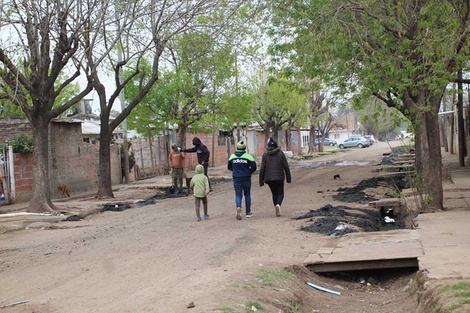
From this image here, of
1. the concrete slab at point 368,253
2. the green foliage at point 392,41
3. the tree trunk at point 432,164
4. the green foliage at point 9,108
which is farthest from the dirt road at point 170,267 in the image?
the green foliage at point 9,108

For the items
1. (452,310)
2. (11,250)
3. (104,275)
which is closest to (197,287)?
(104,275)

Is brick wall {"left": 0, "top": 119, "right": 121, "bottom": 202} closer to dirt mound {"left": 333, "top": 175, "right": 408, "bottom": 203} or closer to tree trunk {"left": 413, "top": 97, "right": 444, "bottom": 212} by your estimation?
dirt mound {"left": 333, "top": 175, "right": 408, "bottom": 203}

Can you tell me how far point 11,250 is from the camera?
39.8 feet

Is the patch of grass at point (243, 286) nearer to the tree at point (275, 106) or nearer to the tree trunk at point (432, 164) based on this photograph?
the tree trunk at point (432, 164)

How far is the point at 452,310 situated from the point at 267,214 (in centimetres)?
963

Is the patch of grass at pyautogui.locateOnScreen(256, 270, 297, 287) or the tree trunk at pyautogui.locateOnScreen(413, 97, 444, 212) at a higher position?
the tree trunk at pyautogui.locateOnScreen(413, 97, 444, 212)

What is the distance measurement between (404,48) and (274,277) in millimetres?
7281

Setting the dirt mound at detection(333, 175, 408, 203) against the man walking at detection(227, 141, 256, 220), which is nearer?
the man walking at detection(227, 141, 256, 220)

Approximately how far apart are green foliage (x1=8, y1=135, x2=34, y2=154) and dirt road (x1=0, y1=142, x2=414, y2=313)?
691 cm

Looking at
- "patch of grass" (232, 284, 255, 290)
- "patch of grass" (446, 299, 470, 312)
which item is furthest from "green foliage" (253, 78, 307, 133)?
"patch of grass" (446, 299, 470, 312)

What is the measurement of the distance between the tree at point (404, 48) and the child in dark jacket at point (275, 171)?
227 centimetres

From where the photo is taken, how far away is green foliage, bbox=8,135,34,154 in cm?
2191

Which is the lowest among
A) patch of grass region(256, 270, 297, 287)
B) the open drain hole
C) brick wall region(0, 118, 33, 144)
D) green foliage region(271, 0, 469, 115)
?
the open drain hole

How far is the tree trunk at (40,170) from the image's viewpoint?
17609mm
